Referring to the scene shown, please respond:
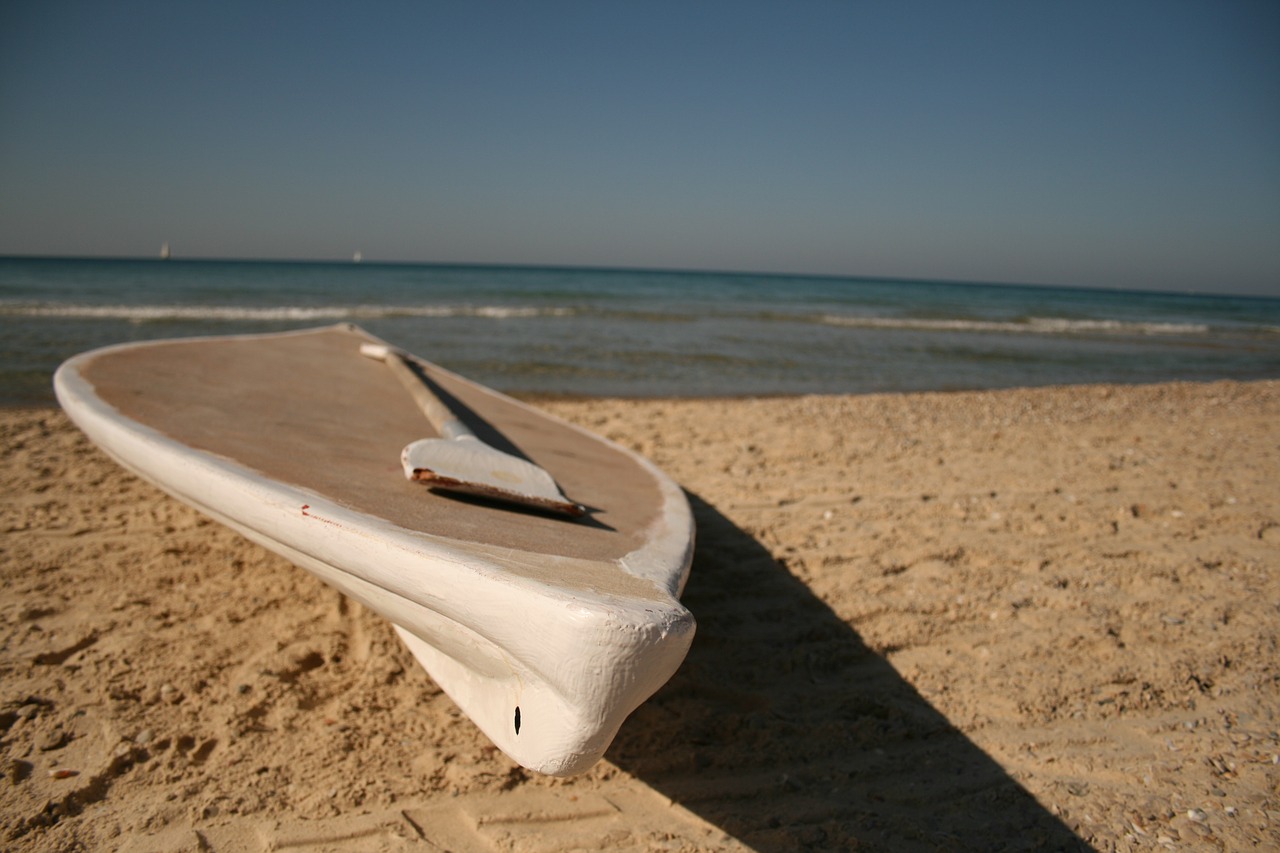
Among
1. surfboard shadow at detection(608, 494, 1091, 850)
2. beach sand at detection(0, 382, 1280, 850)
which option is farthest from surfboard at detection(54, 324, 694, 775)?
surfboard shadow at detection(608, 494, 1091, 850)

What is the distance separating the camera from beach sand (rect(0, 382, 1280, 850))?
1581 mm

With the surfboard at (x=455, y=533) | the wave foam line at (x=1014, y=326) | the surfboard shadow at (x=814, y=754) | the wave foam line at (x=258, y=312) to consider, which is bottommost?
the surfboard shadow at (x=814, y=754)

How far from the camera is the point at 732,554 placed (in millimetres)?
3049

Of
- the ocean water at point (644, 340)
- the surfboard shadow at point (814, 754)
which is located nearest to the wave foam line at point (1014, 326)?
the ocean water at point (644, 340)

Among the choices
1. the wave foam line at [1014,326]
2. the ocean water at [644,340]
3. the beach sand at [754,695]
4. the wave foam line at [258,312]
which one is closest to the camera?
the beach sand at [754,695]

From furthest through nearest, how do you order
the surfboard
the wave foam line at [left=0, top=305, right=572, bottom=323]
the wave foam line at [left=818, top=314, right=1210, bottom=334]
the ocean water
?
the wave foam line at [left=818, top=314, right=1210, bottom=334] < the wave foam line at [left=0, top=305, right=572, bottom=323] < the ocean water < the surfboard

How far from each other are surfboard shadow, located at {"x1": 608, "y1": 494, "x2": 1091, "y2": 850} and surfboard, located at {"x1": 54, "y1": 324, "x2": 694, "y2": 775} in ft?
1.75

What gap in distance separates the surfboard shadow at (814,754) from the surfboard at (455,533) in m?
0.53

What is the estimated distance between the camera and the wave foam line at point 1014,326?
17344 millimetres

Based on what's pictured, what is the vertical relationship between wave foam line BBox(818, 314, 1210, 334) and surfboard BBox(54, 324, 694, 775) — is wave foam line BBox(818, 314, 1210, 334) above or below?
above

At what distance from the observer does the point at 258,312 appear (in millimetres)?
14133

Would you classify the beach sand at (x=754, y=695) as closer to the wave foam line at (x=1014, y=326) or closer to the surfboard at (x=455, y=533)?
the surfboard at (x=455, y=533)

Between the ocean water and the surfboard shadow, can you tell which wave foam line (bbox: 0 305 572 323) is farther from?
the surfboard shadow

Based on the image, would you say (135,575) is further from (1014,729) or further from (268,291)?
(268,291)
